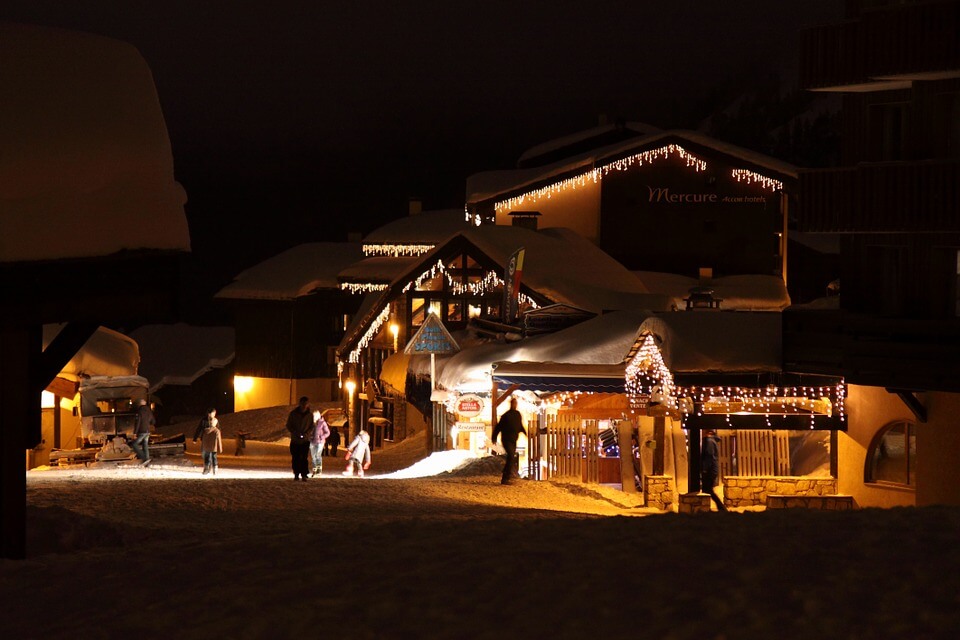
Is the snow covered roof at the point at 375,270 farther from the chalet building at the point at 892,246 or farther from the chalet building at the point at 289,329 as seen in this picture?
the chalet building at the point at 892,246

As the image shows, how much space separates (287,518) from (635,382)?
9.41 m

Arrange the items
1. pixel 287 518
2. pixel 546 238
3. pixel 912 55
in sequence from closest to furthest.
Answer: pixel 287 518 < pixel 912 55 < pixel 546 238

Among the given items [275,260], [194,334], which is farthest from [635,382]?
[194,334]

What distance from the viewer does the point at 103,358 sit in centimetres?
4159

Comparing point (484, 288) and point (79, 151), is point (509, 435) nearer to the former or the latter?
point (79, 151)

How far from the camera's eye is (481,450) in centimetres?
2894

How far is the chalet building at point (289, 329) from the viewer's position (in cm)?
6250

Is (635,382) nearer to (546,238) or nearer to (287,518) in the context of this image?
(287,518)

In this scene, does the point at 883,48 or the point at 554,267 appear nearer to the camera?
the point at 883,48

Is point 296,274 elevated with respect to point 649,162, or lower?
lower

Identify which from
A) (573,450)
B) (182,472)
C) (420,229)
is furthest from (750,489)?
(420,229)

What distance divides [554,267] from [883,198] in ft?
54.3

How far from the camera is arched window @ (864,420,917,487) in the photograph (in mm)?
21594

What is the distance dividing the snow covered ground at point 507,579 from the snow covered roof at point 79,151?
3160 mm
